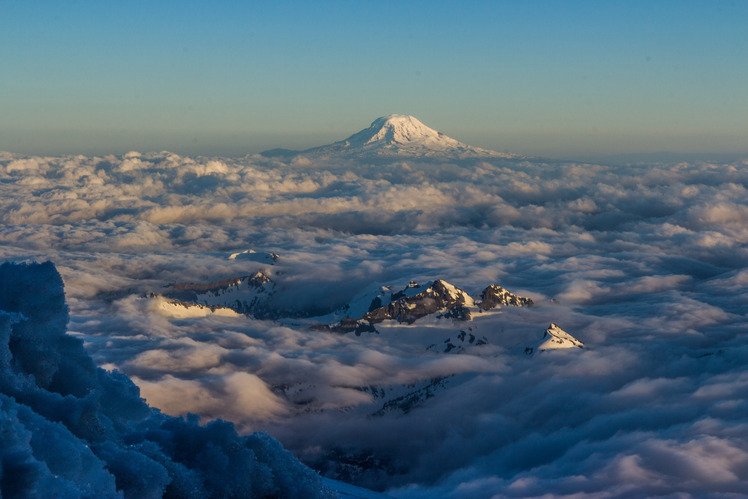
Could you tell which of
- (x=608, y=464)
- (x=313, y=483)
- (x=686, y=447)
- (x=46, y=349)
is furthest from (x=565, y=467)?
(x=46, y=349)

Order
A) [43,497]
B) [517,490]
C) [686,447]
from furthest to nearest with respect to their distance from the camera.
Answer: [517,490], [686,447], [43,497]

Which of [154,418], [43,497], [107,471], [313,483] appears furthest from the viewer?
[154,418]

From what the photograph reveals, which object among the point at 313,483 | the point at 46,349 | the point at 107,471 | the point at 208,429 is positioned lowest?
the point at 313,483

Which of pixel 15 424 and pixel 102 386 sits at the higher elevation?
pixel 15 424

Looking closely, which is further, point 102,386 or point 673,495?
point 673,495

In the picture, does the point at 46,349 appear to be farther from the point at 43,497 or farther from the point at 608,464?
the point at 608,464

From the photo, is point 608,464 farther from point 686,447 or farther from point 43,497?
point 43,497
